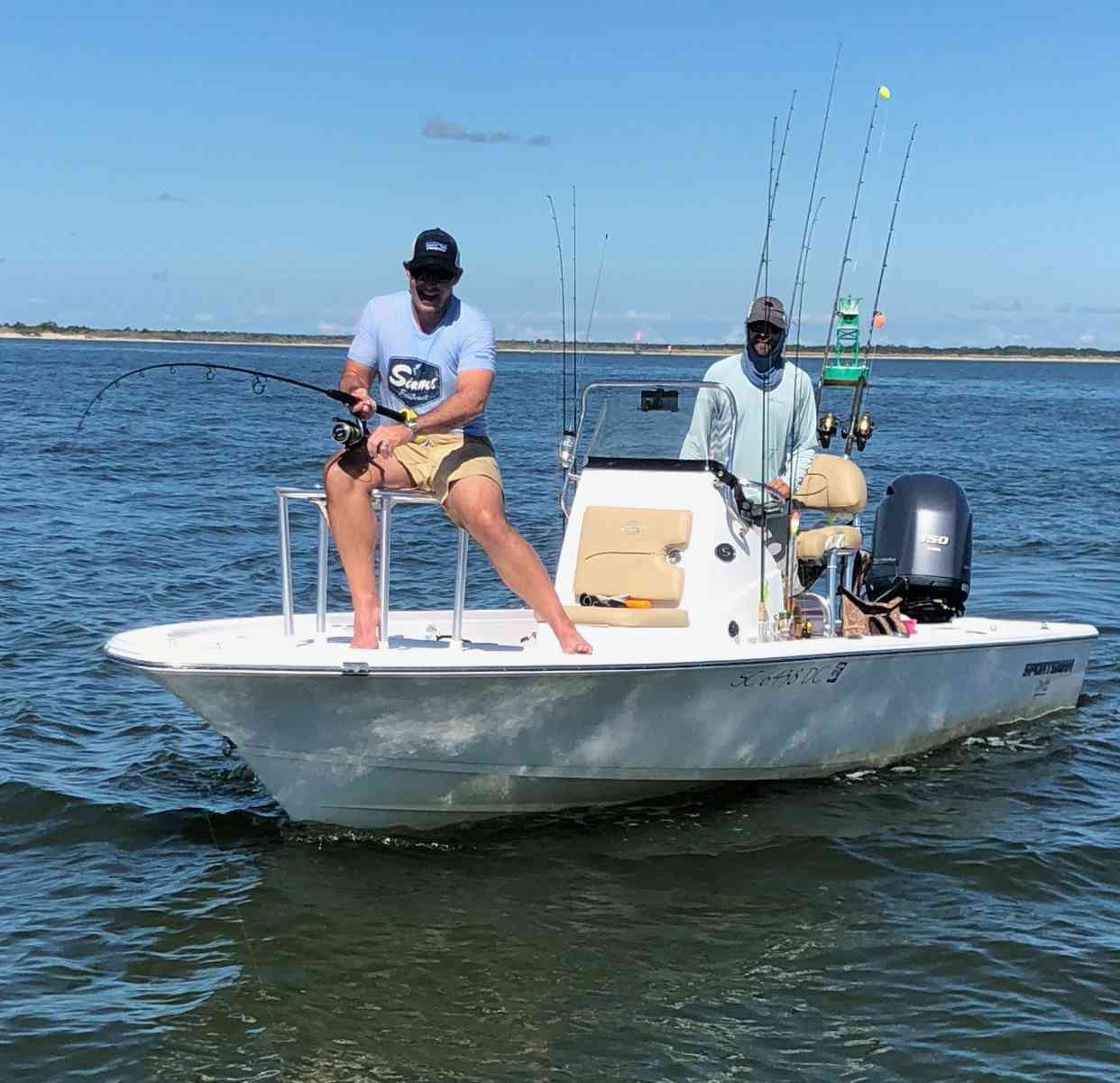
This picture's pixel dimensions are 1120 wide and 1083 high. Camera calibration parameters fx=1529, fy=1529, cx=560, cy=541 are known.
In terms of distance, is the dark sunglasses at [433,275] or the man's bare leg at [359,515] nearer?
the dark sunglasses at [433,275]

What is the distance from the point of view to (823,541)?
28.0ft

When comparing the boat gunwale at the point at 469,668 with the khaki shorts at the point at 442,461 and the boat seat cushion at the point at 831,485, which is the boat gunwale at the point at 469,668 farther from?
the boat seat cushion at the point at 831,485

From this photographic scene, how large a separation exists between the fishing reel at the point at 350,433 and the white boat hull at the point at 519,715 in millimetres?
926

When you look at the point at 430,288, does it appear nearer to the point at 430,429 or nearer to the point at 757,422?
the point at 430,429

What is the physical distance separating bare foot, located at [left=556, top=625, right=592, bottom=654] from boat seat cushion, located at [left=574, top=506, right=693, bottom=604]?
0.72m

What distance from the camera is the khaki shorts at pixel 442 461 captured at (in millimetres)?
6828

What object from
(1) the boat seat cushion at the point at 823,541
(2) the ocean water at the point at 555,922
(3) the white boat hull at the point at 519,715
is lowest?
(2) the ocean water at the point at 555,922

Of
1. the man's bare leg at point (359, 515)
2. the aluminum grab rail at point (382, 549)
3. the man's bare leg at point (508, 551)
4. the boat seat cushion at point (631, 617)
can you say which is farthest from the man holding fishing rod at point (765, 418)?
the man's bare leg at point (359, 515)

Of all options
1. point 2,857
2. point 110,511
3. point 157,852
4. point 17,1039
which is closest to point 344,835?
point 157,852

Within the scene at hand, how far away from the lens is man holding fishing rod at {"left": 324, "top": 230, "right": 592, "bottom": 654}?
21.8 feet

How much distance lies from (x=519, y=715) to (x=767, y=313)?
2.57 metres

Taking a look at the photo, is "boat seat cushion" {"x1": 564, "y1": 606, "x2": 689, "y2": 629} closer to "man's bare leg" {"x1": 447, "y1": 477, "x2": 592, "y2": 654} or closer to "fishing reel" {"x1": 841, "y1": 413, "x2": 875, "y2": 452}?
"man's bare leg" {"x1": 447, "y1": 477, "x2": 592, "y2": 654}

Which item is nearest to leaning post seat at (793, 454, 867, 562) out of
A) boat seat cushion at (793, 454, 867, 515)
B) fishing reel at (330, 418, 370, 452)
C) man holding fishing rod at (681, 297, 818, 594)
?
boat seat cushion at (793, 454, 867, 515)

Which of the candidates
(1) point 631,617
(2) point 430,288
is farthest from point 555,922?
(2) point 430,288
